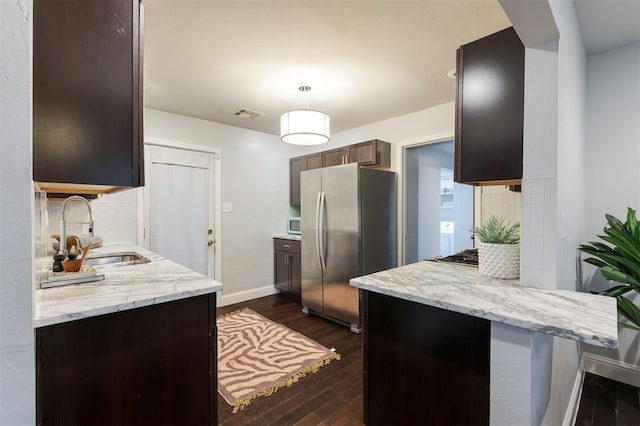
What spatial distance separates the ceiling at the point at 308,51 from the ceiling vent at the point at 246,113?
0.13m

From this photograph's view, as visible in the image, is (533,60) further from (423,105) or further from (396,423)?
(423,105)

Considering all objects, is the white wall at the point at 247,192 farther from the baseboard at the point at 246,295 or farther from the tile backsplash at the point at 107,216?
the tile backsplash at the point at 107,216

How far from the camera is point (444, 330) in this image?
1.28 meters

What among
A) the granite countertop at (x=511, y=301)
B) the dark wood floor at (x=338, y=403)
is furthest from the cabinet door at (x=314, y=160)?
the granite countertop at (x=511, y=301)

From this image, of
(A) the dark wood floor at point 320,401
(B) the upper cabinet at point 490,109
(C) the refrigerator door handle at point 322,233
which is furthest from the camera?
(C) the refrigerator door handle at point 322,233

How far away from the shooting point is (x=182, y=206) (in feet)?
11.9

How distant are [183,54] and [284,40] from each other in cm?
78

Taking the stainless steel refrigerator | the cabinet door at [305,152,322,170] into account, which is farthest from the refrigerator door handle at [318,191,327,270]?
the cabinet door at [305,152,322,170]

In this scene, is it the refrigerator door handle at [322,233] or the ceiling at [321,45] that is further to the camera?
the refrigerator door handle at [322,233]

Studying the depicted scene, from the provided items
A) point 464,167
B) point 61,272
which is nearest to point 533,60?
point 464,167

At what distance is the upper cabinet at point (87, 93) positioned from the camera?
3.39ft

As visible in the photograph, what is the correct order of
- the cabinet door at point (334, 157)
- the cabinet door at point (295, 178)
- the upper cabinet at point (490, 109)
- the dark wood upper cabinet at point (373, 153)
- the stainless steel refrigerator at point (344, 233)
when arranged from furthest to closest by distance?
the cabinet door at point (295, 178) < the cabinet door at point (334, 157) < the dark wood upper cabinet at point (373, 153) < the stainless steel refrigerator at point (344, 233) < the upper cabinet at point (490, 109)

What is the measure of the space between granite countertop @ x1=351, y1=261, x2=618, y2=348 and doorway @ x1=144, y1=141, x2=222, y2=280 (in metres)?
2.86

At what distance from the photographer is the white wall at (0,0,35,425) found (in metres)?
0.67
